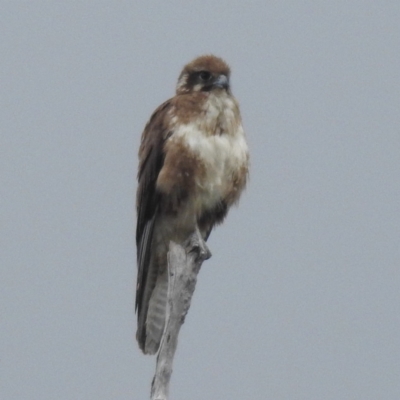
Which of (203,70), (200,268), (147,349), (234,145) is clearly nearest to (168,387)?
(200,268)

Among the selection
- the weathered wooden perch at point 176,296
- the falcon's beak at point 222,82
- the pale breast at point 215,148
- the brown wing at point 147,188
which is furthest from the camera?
the falcon's beak at point 222,82

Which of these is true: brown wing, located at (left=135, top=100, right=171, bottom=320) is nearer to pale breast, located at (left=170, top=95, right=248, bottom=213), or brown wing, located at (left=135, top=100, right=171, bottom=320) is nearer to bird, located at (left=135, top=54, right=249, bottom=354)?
bird, located at (left=135, top=54, right=249, bottom=354)

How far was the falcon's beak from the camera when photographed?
22.2 ft

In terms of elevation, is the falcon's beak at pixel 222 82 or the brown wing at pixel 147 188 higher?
the falcon's beak at pixel 222 82

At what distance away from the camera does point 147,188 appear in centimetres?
664

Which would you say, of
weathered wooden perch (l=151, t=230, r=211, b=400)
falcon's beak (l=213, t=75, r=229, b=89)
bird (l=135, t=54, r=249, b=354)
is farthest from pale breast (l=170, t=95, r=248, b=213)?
weathered wooden perch (l=151, t=230, r=211, b=400)

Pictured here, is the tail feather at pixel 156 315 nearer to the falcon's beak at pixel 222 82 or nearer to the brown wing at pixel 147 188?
the brown wing at pixel 147 188

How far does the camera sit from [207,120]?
651cm

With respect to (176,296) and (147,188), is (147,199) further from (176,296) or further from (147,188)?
(176,296)

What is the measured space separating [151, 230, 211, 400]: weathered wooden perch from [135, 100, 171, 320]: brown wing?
23.4 inches

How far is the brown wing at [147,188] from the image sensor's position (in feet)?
21.6

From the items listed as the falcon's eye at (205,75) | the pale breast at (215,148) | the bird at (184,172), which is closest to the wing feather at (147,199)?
the bird at (184,172)

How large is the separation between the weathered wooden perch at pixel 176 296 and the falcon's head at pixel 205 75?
113cm

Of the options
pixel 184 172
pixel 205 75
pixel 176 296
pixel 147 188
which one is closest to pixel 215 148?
pixel 184 172
